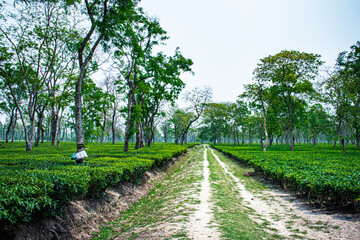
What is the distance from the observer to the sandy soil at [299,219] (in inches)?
159

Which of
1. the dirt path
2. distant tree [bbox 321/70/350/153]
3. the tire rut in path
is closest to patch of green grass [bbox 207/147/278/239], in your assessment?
the dirt path

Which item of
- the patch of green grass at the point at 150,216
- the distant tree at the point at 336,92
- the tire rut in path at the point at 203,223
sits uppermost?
the distant tree at the point at 336,92

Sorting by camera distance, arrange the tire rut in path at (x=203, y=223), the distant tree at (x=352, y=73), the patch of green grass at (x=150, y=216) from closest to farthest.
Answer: the tire rut in path at (x=203, y=223) → the patch of green grass at (x=150, y=216) → the distant tree at (x=352, y=73)

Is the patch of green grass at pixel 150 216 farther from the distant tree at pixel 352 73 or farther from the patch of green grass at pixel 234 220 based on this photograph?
the distant tree at pixel 352 73

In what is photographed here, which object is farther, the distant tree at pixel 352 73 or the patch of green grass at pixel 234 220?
the distant tree at pixel 352 73

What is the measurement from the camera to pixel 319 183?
5.49m

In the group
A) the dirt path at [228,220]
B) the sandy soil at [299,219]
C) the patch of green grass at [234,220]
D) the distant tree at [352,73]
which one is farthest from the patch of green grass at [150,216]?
the distant tree at [352,73]

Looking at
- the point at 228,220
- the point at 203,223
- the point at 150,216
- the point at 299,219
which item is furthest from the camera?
the point at 150,216

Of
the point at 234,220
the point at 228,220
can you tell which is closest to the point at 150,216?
the point at 228,220

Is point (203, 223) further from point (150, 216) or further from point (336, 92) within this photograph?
point (336, 92)

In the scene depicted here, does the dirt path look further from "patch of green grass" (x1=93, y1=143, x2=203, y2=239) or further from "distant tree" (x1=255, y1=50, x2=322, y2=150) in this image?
"distant tree" (x1=255, y1=50, x2=322, y2=150)

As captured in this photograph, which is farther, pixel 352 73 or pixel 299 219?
pixel 352 73

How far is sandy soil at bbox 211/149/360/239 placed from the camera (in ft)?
13.2

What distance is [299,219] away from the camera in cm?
504
